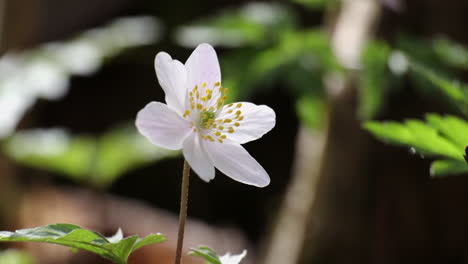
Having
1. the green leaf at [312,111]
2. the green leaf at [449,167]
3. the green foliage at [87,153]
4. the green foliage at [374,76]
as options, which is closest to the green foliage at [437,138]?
the green leaf at [449,167]

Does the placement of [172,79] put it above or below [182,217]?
above

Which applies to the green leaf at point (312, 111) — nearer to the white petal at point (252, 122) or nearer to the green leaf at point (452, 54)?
the green leaf at point (452, 54)

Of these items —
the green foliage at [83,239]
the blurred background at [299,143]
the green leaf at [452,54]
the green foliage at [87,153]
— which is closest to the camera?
the green foliage at [83,239]

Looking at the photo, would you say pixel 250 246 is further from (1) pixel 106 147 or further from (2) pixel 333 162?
(2) pixel 333 162

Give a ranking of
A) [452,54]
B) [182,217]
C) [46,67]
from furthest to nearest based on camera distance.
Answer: [46,67], [452,54], [182,217]

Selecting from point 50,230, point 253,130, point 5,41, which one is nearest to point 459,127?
point 253,130

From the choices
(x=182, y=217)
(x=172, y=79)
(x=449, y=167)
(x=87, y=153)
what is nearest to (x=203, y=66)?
(x=172, y=79)

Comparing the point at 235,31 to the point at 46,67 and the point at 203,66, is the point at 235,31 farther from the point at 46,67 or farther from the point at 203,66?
the point at 203,66
